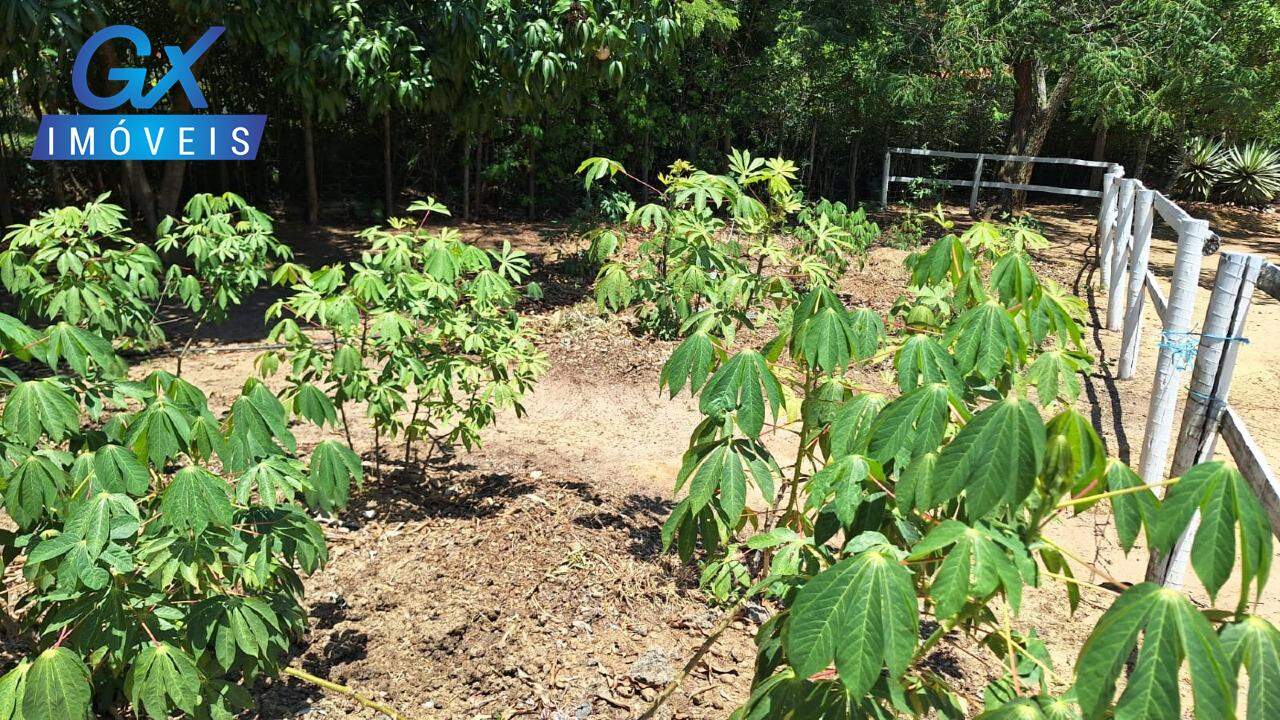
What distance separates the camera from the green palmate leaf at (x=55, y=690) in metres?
1.70

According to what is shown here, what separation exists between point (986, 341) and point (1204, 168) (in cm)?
1427

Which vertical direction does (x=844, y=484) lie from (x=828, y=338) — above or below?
below

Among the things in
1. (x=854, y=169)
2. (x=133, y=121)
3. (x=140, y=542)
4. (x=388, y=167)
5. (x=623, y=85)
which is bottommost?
(x=140, y=542)

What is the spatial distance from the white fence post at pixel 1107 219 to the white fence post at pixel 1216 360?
225 inches

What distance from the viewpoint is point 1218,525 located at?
119 centimetres

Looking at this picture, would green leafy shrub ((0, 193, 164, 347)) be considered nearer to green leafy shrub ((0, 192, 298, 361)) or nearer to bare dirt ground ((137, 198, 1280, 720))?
green leafy shrub ((0, 192, 298, 361))

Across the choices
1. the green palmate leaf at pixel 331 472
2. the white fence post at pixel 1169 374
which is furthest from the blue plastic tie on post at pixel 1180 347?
the green palmate leaf at pixel 331 472

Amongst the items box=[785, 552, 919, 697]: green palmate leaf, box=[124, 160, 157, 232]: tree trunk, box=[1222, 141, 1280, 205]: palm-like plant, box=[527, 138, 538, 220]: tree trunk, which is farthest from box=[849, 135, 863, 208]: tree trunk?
box=[785, 552, 919, 697]: green palmate leaf

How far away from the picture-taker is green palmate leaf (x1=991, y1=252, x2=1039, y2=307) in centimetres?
202

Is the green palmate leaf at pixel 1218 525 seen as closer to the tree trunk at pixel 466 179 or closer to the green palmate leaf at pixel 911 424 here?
the green palmate leaf at pixel 911 424

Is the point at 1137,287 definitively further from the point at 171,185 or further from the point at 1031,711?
the point at 171,185

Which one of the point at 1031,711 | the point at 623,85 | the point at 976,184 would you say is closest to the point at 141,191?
the point at 623,85

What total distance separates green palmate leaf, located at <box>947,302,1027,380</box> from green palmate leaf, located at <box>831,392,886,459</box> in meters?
0.20

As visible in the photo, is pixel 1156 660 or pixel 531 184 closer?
pixel 1156 660
